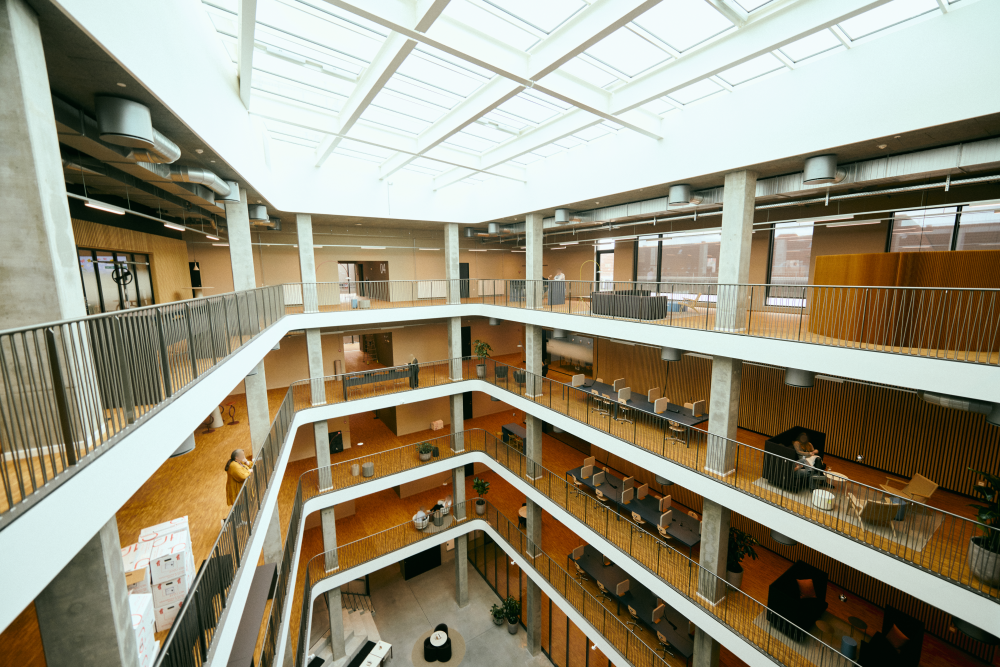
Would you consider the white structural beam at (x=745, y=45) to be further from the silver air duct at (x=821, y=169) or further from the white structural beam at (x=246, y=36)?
the white structural beam at (x=246, y=36)

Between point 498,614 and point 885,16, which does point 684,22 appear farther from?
point 498,614

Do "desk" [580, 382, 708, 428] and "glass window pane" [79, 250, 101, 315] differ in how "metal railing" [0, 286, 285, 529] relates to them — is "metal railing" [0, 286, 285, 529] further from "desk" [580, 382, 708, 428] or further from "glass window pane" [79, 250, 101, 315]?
"desk" [580, 382, 708, 428]

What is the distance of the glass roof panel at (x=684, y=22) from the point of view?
528cm

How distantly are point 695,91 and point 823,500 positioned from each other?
293 inches

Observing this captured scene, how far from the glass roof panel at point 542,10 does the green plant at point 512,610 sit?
15031mm

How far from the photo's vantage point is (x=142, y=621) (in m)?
3.46

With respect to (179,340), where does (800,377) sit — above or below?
below

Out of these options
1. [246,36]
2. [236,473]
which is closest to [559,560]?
[236,473]

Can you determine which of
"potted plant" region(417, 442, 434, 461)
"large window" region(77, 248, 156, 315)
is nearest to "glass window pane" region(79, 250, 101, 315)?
"large window" region(77, 248, 156, 315)

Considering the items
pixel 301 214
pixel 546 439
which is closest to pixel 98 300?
pixel 301 214

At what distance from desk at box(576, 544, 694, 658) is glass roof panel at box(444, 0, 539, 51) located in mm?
12518

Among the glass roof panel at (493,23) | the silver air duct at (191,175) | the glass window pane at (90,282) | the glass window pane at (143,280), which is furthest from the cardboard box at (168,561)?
the glass window pane at (143,280)

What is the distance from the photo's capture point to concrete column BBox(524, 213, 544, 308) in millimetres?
12734

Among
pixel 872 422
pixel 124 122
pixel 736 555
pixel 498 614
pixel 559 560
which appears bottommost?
pixel 498 614
